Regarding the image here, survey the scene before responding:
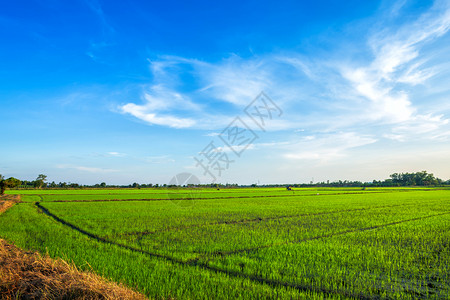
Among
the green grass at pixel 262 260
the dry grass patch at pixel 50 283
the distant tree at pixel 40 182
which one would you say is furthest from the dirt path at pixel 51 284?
the distant tree at pixel 40 182

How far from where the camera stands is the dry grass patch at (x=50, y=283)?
347 cm

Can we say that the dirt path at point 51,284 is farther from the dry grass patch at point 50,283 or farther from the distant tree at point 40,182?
the distant tree at point 40,182

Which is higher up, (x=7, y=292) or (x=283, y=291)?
(x=7, y=292)

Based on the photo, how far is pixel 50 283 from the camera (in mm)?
3748

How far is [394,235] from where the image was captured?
10211mm

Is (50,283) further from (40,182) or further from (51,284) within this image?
(40,182)

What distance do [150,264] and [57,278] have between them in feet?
8.82

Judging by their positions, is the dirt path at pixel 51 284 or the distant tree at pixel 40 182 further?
the distant tree at pixel 40 182

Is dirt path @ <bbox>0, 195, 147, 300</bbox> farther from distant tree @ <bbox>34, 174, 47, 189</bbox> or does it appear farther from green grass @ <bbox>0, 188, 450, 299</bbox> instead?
distant tree @ <bbox>34, 174, 47, 189</bbox>

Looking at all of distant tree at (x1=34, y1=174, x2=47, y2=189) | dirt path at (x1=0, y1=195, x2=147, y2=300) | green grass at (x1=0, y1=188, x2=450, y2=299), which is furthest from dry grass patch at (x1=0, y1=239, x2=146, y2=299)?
distant tree at (x1=34, y1=174, x2=47, y2=189)

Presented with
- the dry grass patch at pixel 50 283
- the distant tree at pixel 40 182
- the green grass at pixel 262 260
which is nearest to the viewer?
the dry grass patch at pixel 50 283

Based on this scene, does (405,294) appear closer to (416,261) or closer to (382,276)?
(382,276)

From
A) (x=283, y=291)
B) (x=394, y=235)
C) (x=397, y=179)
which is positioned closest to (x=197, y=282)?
(x=283, y=291)

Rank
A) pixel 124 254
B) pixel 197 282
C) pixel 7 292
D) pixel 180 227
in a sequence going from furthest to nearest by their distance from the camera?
pixel 180 227 < pixel 124 254 < pixel 197 282 < pixel 7 292
